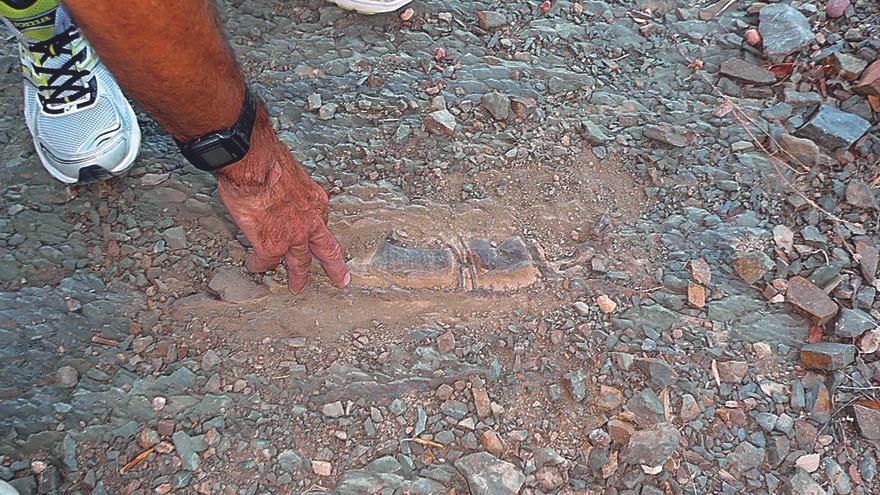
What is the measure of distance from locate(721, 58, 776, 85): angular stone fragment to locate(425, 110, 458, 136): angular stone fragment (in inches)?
36.6

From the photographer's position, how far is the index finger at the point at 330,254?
1.69 meters

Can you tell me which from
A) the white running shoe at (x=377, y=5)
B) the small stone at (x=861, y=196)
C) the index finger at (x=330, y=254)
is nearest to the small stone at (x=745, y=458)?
the small stone at (x=861, y=196)

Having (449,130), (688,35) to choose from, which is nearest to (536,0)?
(688,35)

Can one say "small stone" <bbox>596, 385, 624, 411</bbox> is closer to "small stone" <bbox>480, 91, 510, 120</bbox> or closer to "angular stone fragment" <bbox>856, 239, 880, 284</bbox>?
"angular stone fragment" <bbox>856, 239, 880, 284</bbox>

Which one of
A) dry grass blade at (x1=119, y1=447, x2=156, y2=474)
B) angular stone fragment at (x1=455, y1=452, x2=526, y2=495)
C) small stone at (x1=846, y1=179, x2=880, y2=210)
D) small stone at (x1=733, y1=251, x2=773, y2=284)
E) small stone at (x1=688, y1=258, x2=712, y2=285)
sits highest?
small stone at (x1=846, y1=179, x2=880, y2=210)

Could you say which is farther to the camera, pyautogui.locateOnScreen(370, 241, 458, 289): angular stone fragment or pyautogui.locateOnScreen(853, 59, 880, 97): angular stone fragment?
pyautogui.locateOnScreen(853, 59, 880, 97): angular stone fragment

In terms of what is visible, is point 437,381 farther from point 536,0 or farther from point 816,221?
point 536,0

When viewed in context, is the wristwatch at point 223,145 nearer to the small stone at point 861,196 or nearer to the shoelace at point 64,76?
the shoelace at point 64,76

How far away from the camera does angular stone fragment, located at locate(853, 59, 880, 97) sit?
7.14 ft

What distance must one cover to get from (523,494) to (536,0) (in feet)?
5.65

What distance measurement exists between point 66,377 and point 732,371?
64.5 inches

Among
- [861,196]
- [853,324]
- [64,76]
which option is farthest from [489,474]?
[64,76]

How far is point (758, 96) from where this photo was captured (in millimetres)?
2287

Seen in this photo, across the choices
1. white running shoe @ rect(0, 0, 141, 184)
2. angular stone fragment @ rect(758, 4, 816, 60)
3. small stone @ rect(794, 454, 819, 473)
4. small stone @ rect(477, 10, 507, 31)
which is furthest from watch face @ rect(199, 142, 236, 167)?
angular stone fragment @ rect(758, 4, 816, 60)
